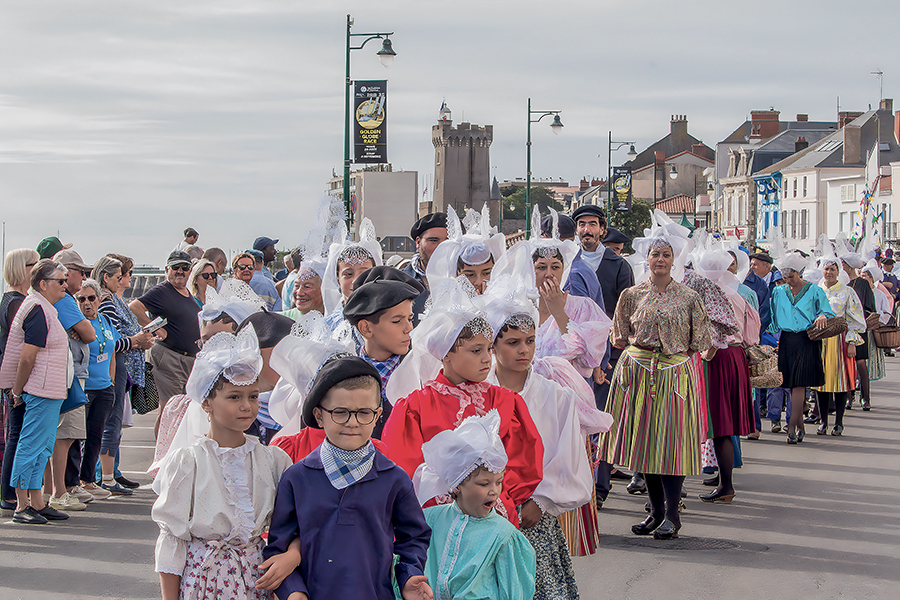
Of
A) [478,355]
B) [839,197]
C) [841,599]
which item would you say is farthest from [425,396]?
[839,197]

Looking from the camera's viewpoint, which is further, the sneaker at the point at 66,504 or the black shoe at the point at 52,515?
the sneaker at the point at 66,504

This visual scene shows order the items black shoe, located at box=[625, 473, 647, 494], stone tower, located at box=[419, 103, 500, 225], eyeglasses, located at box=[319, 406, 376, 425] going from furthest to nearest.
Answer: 1. stone tower, located at box=[419, 103, 500, 225]
2. black shoe, located at box=[625, 473, 647, 494]
3. eyeglasses, located at box=[319, 406, 376, 425]

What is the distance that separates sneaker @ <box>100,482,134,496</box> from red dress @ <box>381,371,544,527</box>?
5.56m

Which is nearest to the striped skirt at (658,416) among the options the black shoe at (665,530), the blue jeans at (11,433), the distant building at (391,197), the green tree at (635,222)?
the black shoe at (665,530)

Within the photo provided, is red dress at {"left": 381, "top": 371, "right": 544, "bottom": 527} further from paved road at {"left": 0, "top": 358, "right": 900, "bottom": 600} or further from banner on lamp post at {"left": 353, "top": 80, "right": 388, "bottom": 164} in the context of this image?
banner on lamp post at {"left": 353, "top": 80, "right": 388, "bottom": 164}

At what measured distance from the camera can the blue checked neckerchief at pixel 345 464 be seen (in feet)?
11.4

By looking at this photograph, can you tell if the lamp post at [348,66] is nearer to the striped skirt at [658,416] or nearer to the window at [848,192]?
the striped skirt at [658,416]

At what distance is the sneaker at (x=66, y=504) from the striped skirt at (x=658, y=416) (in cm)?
433

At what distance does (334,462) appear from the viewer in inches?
137

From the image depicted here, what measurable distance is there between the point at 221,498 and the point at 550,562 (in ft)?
5.19

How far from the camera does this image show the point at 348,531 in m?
3.43

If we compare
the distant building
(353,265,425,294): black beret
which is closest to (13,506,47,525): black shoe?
(353,265,425,294): black beret

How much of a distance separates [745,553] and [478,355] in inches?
156

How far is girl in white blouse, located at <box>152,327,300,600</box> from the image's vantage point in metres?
3.47
